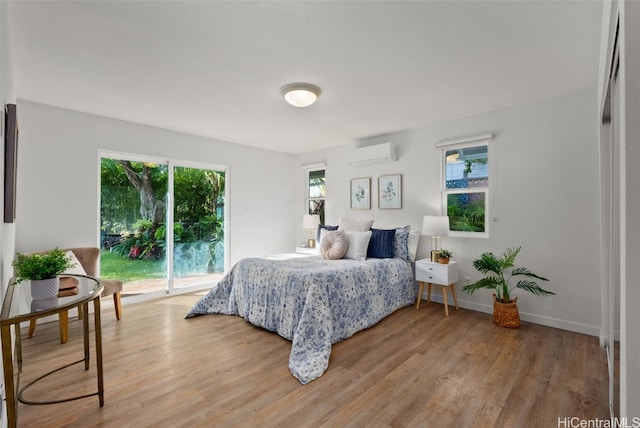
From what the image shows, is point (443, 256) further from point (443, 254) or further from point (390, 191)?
point (390, 191)

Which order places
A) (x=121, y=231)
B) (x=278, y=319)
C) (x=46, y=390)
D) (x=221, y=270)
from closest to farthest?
(x=46, y=390) < (x=278, y=319) < (x=121, y=231) < (x=221, y=270)

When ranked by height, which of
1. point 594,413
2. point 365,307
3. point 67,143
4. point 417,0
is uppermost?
point 417,0

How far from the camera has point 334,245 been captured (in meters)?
3.90

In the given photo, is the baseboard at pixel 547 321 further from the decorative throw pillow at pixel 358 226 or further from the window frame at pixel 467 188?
the decorative throw pillow at pixel 358 226

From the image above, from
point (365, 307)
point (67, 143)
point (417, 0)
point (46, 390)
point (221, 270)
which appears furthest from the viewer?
point (221, 270)

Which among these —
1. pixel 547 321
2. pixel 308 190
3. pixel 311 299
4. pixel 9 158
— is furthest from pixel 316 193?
pixel 9 158

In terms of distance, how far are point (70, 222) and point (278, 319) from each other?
2718 mm

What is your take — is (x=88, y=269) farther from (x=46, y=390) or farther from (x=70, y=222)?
(x=46, y=390)

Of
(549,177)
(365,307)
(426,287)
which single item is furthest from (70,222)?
(549,177)

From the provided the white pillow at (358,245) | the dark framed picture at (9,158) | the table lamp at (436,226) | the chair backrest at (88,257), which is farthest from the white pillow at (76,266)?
the table lamp at (436,226)

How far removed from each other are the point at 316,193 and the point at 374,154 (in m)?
1.55

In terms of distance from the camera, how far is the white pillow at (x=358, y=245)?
385 centimetres

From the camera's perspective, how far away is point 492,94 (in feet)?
10.1

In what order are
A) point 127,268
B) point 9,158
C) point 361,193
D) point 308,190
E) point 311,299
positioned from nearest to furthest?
point 9,158 → point 311,299 → point 127,268 → point 361,193 → point 308,190
